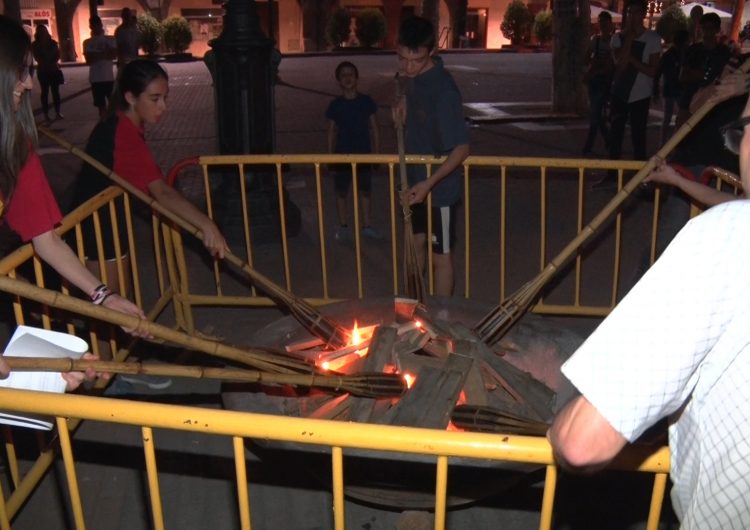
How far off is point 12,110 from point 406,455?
2105 millimetres

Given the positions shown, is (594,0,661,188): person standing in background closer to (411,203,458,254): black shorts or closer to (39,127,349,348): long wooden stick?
(411,203,458,254): black shorts

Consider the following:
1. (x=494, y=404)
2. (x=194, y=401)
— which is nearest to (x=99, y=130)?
(x=194, y=401)

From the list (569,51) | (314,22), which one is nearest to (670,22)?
(314,22)

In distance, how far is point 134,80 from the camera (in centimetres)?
455

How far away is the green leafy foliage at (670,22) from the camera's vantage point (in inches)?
1341

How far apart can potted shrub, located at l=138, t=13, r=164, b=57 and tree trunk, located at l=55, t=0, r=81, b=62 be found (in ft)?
10.7

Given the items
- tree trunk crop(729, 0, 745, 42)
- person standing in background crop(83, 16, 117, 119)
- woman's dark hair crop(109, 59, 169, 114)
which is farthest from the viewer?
tree trunk crop(729, 0, 745, 42)

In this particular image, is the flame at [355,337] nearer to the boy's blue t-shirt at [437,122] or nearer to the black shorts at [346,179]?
the boy's blue t-shirt at [437,122]

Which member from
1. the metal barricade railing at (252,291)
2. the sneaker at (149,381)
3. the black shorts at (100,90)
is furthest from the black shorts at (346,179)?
the black shorts at (100,90)

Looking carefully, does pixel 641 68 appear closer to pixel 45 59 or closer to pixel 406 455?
pixel 406 455

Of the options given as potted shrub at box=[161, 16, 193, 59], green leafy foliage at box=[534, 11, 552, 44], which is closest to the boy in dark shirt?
potted shrub at box=[161, 16, 193, 59]

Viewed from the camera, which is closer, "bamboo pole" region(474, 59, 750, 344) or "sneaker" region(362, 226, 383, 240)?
"bamboo pole" region(474, 59, 750, 344)

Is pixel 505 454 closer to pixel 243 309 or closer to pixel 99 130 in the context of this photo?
pixel 99 130

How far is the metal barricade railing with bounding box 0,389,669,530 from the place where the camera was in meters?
2.14
